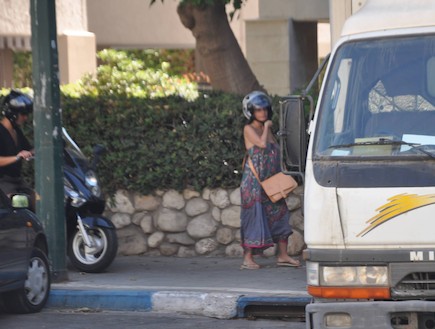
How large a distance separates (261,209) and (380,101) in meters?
4.35

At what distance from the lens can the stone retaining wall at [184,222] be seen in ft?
39.8

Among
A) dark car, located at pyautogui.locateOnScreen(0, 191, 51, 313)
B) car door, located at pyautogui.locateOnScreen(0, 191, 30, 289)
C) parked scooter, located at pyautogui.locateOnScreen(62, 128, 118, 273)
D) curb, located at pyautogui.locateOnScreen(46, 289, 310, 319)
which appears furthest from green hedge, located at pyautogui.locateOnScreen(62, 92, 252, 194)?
car door, located at pyautogui.locateOnScreen(0, 191, 30, 289)

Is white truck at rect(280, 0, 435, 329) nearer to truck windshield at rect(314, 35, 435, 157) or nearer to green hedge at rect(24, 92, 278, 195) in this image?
truck windshield at rect(314, 35, 435, 157)

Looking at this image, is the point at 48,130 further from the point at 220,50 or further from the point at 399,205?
the point at 399,205

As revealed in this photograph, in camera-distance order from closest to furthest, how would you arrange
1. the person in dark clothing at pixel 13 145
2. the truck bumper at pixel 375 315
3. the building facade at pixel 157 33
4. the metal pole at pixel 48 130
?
the truck bumper at pixel 375 315
the metal pole at pixel 48 130
the person in dark clothing at pixel 13 145
the building facade at pixel 157 33

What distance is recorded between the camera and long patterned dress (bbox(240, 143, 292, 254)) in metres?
11.1

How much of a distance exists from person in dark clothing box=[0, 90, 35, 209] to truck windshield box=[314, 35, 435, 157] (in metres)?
4.59

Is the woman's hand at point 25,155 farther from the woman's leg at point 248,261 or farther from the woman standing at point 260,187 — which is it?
the woman's leg at point 248,261

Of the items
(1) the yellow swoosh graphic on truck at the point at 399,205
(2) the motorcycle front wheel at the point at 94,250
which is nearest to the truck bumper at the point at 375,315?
(1) the yellow swoosh graphic on truck at the point at 399,205

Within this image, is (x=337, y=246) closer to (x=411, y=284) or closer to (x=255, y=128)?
(x=411, y=284)

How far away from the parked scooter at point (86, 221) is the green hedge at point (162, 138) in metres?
0.99

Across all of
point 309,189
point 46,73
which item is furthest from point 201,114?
point 309,189

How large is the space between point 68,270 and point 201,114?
2.28 m

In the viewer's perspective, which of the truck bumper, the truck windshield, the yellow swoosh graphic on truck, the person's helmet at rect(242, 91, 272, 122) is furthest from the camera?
the person's helmet at rect(242, 91, 272, 122)
